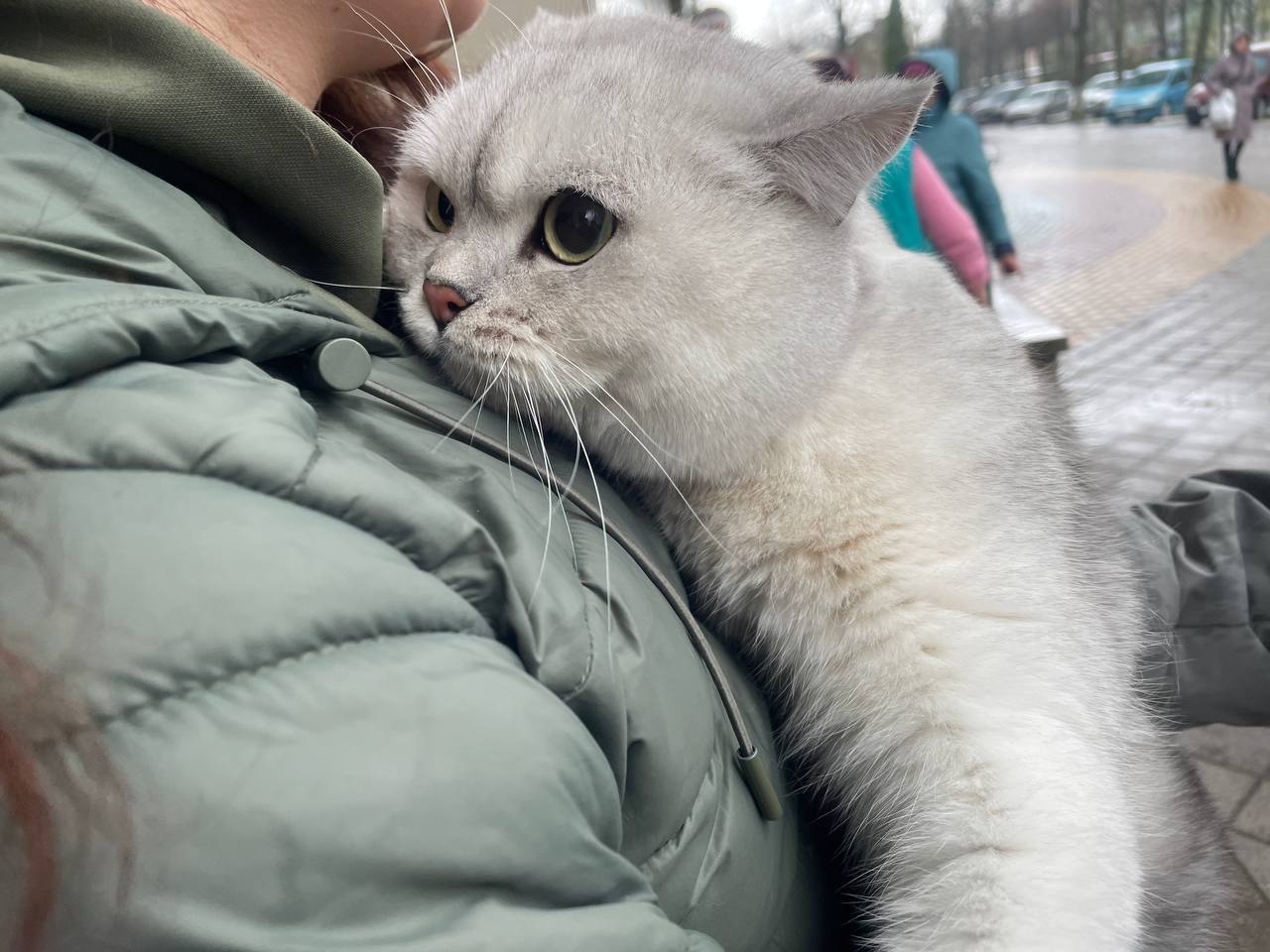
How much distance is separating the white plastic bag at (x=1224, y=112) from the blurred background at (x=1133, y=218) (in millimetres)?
303

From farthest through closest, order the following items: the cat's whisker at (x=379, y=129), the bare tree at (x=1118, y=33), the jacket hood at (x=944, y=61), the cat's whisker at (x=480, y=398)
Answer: the bare tree at (x=1118, y=33), the jacket hood at (x=944, y=61), the cat's whisker at (x=379, y=129), the cat's whisker at (x=480, y=398)

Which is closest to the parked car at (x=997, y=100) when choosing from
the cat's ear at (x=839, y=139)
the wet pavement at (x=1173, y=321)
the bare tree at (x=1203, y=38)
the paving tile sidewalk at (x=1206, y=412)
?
the bare tree at (x=1203, y=38)

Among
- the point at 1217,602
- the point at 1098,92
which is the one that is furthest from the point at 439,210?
the point at 1098,92

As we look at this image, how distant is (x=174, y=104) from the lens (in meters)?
0.79

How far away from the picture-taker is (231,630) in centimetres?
54

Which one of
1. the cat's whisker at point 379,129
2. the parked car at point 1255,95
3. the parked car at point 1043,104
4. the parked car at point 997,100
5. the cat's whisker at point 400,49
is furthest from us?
the parked car at point 997,100

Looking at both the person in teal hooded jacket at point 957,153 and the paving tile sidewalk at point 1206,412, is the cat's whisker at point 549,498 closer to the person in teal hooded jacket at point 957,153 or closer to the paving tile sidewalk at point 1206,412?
the paving tile sidewalk at point 1206,412

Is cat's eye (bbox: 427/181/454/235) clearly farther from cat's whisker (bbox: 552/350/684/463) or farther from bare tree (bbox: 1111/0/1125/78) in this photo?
bare tree (bbox: 1111/0/1125/78)

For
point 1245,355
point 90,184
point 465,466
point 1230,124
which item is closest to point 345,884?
point 465,466

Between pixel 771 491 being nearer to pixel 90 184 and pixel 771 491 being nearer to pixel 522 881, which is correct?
pixel 522 881

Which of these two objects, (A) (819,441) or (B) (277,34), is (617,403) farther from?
(B) (277,34)

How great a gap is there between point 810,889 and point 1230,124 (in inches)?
482

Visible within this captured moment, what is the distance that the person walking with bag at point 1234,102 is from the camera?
33.9ft

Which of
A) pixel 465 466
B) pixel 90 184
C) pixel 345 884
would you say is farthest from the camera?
pixel 465 466
